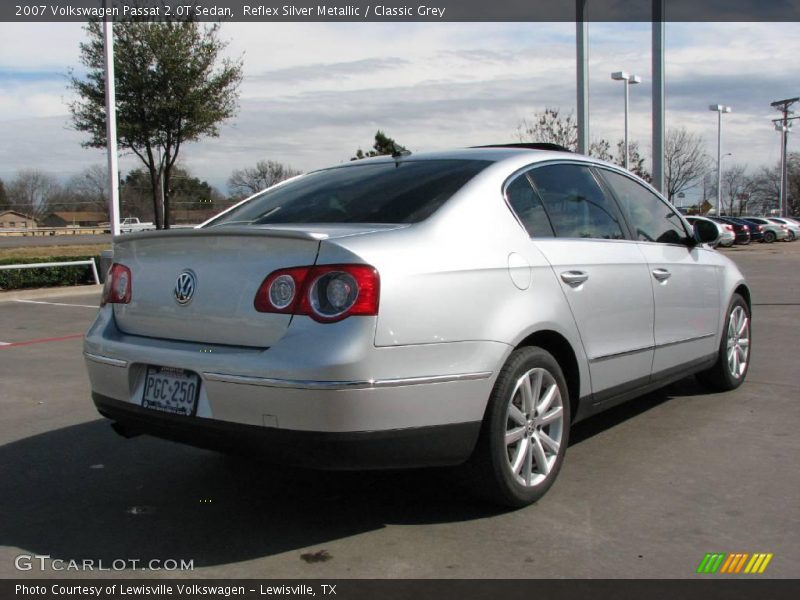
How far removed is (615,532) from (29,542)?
→ 2.48 m

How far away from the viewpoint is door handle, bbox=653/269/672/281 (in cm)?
480

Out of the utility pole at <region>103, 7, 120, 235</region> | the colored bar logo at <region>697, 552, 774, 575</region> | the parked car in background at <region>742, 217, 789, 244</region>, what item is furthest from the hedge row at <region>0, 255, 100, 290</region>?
the parked car in background at <region>742, 217, 789, 244</region>

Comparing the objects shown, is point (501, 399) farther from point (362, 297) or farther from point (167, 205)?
point (167, 205)

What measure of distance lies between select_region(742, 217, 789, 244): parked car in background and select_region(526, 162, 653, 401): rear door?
44173mm

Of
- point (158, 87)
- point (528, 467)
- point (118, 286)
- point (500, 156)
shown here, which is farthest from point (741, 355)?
point (158, 87)

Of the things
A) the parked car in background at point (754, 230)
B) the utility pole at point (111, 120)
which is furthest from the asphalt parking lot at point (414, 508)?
the parked car in background at point (754, 230)

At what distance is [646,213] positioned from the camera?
17.0 ft

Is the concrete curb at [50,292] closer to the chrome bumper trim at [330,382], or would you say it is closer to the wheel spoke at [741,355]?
the wheel spoke at [741,355]

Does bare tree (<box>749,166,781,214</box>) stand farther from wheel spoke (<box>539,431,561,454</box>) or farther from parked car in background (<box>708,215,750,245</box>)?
wheel spoke (<box>539,431,561,454</box>)

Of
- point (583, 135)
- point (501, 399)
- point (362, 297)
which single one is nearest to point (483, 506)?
point (501, 399)

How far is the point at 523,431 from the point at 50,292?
14.2 meters

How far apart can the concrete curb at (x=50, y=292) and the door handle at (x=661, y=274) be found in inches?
522
